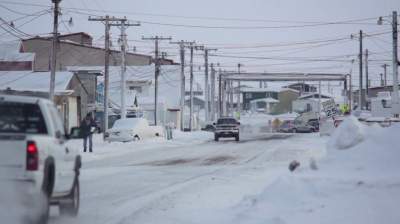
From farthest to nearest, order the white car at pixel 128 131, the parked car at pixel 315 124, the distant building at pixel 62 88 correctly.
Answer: the parked car at pixel 315 124 < the distant building at pixel 62 88 < the white car at pixel 128 131

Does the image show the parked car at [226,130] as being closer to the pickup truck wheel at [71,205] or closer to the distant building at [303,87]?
the pickup truck wheel at [71,205]

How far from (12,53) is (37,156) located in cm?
7090

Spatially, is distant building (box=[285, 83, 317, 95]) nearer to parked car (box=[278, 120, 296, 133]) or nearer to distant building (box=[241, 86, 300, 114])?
distant building (box=[241, 86, 300, 114])

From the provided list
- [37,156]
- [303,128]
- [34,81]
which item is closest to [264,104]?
[303,128]

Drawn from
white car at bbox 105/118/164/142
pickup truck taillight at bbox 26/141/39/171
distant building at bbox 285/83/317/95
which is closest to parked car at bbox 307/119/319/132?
white car at bbox 105/118/164/142

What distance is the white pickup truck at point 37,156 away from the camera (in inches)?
333

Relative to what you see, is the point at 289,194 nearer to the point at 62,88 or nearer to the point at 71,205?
the point at 71,205

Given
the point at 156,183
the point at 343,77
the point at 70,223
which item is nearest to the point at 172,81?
the point at 343,77

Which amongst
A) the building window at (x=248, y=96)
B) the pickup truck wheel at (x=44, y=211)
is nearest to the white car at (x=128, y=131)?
the pickup truck wheel at (x=44, y=211)

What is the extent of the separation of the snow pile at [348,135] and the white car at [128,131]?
110 ft

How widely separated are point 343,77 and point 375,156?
77.9 m

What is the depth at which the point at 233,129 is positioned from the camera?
171 ft

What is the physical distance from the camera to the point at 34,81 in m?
56.2

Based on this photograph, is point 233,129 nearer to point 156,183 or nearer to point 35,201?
point 156,183
